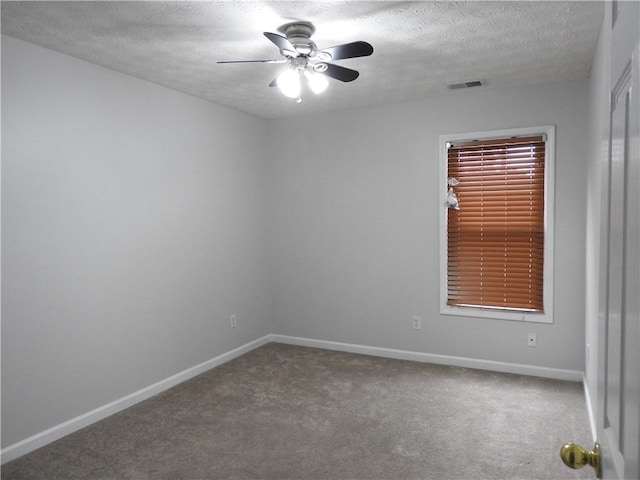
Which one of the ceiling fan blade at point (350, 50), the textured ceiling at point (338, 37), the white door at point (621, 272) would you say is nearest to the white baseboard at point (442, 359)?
the textured ceiling at point (338, 37)

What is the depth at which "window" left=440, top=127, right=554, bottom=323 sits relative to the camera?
4133mm

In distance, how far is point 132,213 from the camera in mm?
3709

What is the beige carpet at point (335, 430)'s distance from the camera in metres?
2.74

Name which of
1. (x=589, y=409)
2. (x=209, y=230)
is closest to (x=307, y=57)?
(x=209, y=230)

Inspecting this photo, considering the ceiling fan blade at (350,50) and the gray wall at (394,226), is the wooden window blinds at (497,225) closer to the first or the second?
the gray wall at (394,226)

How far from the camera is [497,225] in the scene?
14.1 ft

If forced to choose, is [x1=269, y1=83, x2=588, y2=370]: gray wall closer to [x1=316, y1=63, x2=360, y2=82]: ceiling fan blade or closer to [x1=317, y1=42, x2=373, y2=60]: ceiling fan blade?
[x1=316, y1=63, x2=360, y2=82]: ceiling fan blade

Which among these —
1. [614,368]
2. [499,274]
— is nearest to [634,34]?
[614,368]

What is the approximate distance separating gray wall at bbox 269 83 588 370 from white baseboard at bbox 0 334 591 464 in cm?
7

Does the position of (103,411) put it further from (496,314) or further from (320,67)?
(496,314)

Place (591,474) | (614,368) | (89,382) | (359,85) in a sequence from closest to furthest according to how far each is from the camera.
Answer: (614,368)
(591,474)
(89,382)
(359,85)

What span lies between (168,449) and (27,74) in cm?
248

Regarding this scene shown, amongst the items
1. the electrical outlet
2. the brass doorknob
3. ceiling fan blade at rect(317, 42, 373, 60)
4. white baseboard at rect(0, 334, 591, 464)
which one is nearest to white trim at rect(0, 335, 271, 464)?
white baseboard at rect(0, 334, 591, 464)

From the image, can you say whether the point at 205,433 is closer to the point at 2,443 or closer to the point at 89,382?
the point at 89,382
